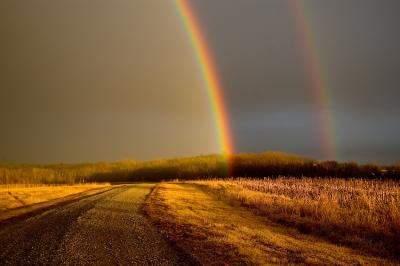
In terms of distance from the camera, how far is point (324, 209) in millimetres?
26203

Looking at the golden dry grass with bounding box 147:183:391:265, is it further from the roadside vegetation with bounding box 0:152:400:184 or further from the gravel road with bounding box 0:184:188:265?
the roadside vegetation with bounding box 0:152:400:184

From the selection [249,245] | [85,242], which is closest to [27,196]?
[85,242]

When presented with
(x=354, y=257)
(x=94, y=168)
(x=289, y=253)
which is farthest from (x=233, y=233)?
(x=94, y=168)

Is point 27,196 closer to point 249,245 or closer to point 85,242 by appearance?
point 85,242

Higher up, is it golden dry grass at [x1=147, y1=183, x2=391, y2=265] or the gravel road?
the gravel road

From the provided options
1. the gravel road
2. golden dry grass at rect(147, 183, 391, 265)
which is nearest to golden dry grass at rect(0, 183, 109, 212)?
the gravel road

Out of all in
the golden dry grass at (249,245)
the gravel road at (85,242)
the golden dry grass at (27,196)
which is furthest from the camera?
the golden dry grass at (27,196)

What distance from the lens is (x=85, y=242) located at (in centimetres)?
1555

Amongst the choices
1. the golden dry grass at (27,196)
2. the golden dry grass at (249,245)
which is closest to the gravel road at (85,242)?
the golden dry grass at (249,245)

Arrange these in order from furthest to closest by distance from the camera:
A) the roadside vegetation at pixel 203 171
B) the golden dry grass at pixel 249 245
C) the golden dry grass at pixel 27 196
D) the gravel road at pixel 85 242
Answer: the roadside vegetation at pixel 203 171 → the golden dry grass at pixel 27 196 → the golden dry grass at pixel 249 245 → the gravel road at pixel 85 242

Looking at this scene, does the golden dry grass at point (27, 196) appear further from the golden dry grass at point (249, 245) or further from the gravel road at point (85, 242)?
the golden dry grass at point (249, 245)

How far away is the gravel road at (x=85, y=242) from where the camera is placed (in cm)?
1310

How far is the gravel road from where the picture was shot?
13.1m

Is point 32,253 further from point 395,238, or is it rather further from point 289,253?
point 395,238
